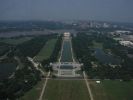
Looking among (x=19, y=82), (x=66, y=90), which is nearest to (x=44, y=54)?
(x=19, y=82)

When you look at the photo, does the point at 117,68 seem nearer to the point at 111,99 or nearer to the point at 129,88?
the point at 129,88

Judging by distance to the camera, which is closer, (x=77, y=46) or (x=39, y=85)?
(x=39, y=85)

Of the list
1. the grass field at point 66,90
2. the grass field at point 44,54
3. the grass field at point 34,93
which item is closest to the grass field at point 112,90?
the grass field at point 66,90

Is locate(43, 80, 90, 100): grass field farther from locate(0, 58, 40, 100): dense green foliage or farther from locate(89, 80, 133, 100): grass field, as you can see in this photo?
locate(0, 58, 40, 100): dense green foliage

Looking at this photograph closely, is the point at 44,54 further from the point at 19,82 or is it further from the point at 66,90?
the point at 66,90

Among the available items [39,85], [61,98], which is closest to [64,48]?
[39,85]

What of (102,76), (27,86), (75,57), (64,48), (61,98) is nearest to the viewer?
(61,98)

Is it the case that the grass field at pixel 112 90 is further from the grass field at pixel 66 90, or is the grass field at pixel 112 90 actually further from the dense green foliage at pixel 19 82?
the dense green foliage at pixel 19 82
